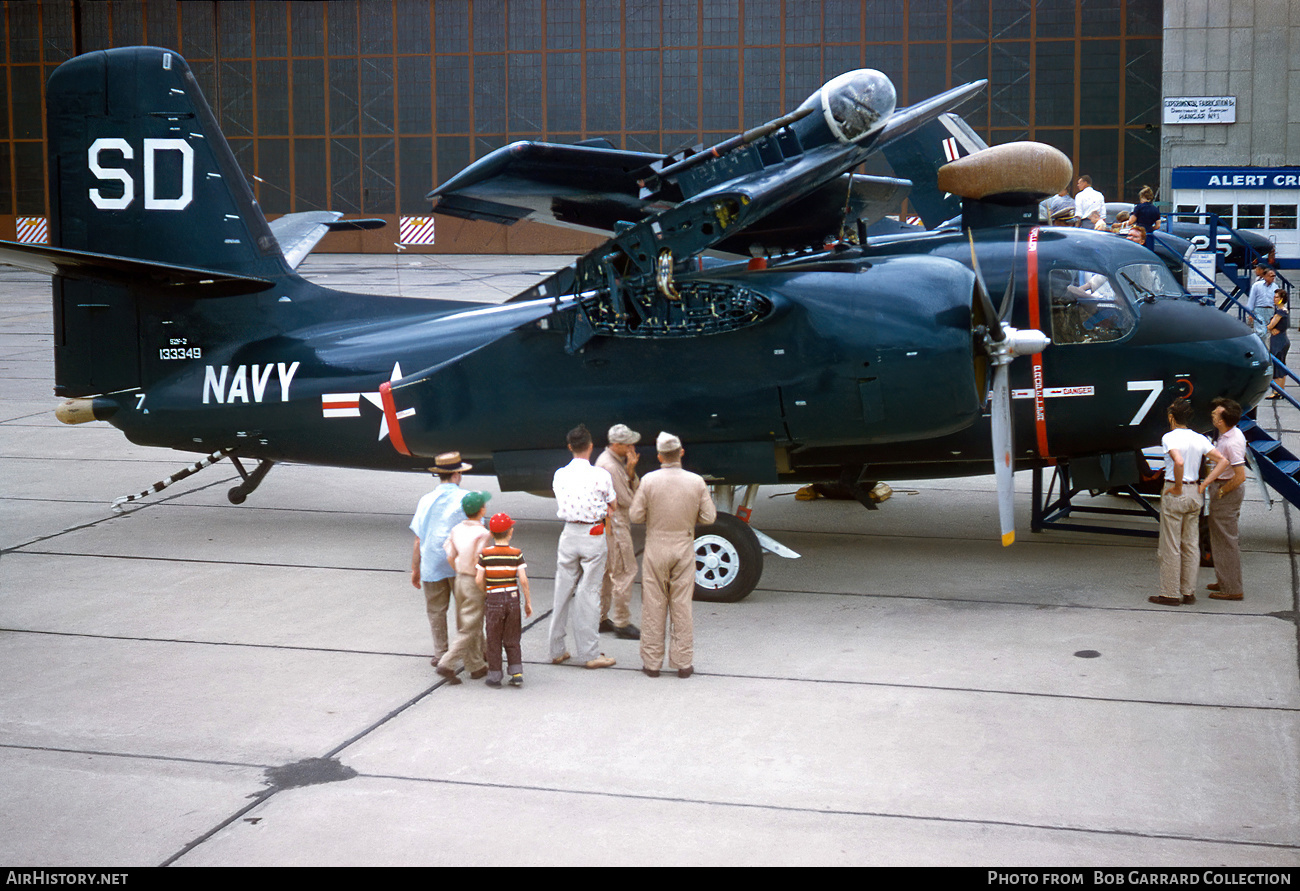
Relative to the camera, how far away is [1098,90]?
4450 cm

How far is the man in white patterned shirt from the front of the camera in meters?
8.66

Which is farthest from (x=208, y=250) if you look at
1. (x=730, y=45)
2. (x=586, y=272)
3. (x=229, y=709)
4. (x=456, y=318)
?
(x=730, y=45)

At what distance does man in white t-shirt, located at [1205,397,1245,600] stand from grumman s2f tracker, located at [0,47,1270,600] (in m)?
0.94

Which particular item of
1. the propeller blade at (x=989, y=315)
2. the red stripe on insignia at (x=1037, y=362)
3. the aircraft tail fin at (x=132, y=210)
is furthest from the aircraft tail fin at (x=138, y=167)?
the red stripe on insignia at (x=1037, y=362)

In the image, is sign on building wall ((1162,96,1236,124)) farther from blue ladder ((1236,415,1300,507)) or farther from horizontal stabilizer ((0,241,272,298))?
horizontal stabilizer ((0,241,272,298))

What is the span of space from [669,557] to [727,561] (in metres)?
1.94

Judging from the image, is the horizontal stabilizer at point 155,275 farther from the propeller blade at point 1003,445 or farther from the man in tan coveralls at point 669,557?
the propeller blade at point 1003,445

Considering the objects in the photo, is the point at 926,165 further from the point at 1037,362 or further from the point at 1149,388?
the point at 1149,388

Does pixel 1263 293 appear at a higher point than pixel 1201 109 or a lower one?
lower

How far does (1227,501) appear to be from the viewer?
10.1 m

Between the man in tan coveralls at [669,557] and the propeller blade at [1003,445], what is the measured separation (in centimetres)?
270

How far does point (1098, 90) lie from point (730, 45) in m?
13.1

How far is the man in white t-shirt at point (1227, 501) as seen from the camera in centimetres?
1001

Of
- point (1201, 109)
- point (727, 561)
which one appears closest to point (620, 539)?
point (727, 561)
